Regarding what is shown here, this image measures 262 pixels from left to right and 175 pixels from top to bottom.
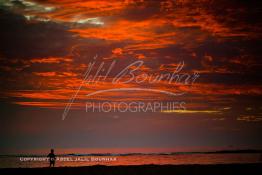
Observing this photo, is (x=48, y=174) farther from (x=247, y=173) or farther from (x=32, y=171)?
(x=247, y=173)

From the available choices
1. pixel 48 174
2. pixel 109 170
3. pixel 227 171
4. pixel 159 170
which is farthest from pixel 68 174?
pixel 227 171

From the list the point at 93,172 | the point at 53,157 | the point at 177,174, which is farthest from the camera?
the point at 53,157

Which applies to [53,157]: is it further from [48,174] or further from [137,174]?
[137,174]

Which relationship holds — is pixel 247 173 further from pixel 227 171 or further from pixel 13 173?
pixel 13 173

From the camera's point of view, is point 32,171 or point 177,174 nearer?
point 177,174

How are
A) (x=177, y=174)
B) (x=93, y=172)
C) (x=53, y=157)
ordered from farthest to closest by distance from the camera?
(x=53, y=157), (x=93, y=172), (x=177, y=174)

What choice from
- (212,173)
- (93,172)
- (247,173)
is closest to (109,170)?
(93,172)

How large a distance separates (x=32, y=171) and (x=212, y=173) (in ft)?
35.9

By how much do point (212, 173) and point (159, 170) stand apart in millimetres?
3268

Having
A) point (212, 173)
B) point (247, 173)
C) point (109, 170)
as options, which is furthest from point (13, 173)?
point (247, 173)

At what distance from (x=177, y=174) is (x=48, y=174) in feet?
24.5

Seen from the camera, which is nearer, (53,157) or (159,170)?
(159,170)

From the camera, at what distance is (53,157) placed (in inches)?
1098

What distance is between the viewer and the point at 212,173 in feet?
68.5
